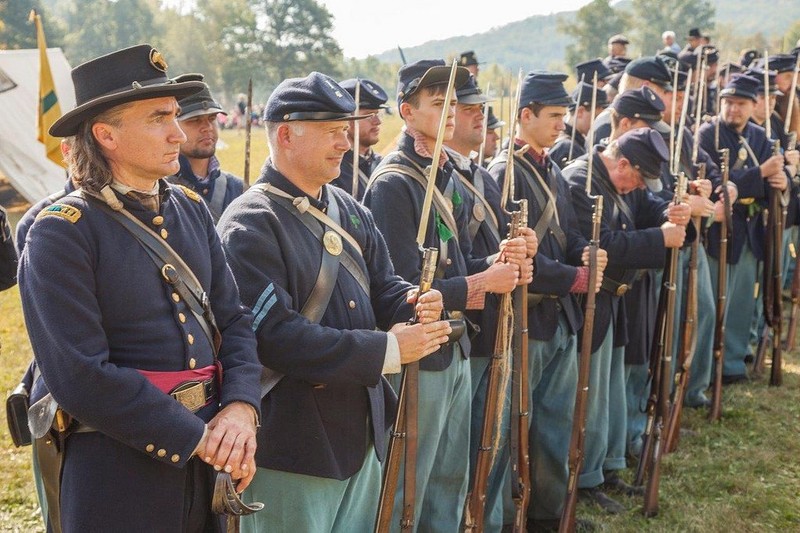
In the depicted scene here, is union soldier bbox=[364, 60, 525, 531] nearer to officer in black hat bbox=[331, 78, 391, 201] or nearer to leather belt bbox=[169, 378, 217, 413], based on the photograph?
officer in black hat bbox=[331, 78, 391, 201]

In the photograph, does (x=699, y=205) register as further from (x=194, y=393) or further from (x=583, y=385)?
(x=194, y=393)

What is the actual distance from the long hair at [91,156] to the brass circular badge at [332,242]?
0.89 m

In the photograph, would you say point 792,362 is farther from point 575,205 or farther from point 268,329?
point 268,329

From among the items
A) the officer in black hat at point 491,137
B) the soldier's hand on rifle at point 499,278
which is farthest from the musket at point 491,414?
the officer in black hat at point 491,137

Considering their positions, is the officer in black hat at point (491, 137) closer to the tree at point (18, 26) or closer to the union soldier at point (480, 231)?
the union soldier at point (480, 231)

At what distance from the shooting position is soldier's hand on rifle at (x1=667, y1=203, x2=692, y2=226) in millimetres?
5694

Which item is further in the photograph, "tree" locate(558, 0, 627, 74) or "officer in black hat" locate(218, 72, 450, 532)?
"tree" locate(558, 0, 627, 74)

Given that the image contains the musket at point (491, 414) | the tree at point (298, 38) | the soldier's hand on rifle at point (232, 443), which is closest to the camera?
the soldier's hand on rifle at point (232, 443)

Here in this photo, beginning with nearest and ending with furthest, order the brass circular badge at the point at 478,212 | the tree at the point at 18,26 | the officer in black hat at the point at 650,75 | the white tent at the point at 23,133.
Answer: the brass circular badge at the point at 478,212
the officer in black hat at the point at 650,75
the white tent at the point at 23,133
the tree at the point at 18,26

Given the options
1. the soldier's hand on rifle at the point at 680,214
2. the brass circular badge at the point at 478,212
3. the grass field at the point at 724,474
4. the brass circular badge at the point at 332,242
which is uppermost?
the brass circular badge at the point at 332,242

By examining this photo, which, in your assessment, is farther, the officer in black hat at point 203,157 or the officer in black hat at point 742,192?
the officer in black hat at point 742,192

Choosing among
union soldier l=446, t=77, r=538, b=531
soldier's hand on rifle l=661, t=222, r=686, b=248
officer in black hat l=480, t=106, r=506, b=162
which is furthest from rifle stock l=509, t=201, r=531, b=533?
officer in black hat l=480, t=106, r=506, b=162

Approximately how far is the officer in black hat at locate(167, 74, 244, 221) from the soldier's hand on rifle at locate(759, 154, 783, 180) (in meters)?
4.46

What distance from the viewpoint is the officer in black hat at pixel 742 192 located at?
7742mm
